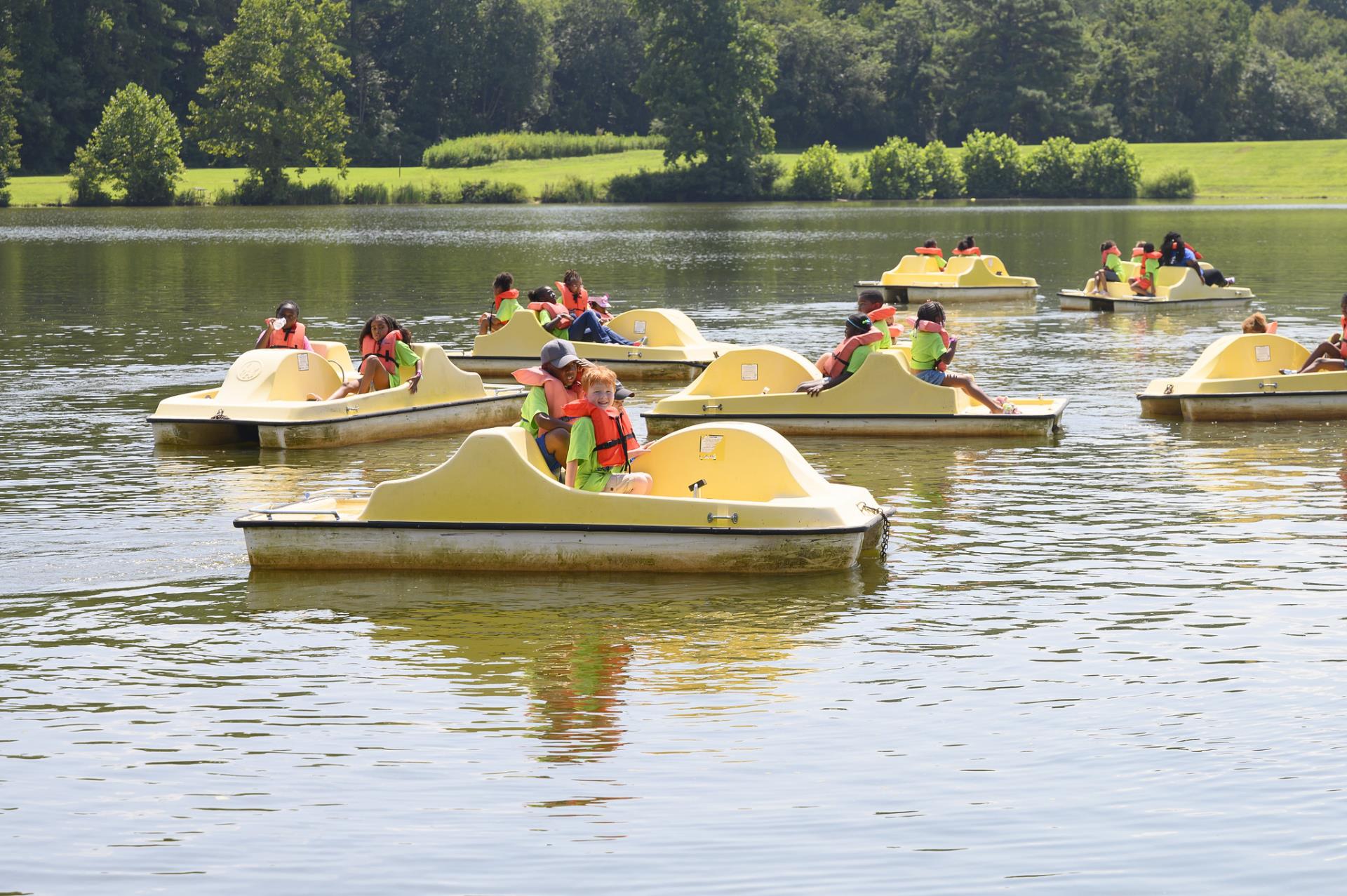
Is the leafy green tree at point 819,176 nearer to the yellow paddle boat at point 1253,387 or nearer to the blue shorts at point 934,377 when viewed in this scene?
the yellow paddle boat at point 1253,387

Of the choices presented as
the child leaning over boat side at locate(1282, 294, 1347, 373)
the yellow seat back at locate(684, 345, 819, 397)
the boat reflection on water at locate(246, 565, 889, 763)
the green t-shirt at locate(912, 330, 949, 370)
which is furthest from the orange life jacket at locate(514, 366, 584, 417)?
the child leaning over boat side at locate(1282, 294, 1347, 373)

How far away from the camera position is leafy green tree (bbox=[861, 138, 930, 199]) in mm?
115438

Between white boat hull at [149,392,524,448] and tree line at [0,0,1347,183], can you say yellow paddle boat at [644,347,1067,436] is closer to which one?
white boat hull at [149,392,524,448]

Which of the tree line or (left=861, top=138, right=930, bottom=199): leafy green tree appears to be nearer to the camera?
(left=861, top=138, right=930, bottom=199): leafy green tree

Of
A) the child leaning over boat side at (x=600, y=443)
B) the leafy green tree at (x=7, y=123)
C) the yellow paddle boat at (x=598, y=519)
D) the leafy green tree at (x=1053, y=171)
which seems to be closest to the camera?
the yellow paddle boat at (x=598, y=519)

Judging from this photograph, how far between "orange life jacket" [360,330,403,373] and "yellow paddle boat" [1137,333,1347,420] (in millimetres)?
8346

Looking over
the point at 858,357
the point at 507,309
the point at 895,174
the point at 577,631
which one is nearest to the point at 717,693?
the point at 577,631

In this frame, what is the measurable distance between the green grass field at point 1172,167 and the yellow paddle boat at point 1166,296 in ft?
245

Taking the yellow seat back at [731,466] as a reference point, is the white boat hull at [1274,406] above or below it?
below

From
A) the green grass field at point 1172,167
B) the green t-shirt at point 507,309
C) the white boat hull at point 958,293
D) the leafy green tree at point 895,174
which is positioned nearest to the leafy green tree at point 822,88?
the green grass field at point 1172,167

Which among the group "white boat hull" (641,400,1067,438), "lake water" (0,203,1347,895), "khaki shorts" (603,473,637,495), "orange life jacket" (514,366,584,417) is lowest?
"lake water" (0,203,1347,895)

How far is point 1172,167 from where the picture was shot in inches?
4665

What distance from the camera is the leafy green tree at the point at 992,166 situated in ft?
386

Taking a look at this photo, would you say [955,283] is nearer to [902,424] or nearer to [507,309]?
[507,309]
